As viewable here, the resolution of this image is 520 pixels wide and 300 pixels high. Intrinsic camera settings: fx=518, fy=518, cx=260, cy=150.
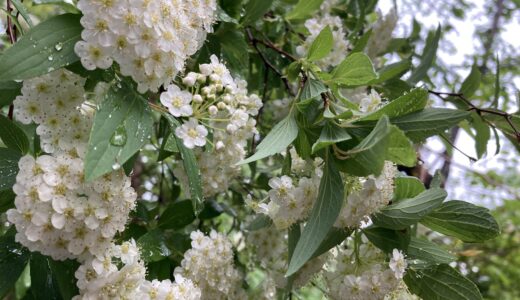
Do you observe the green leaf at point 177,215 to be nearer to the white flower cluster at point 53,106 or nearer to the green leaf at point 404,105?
the white flower cluster at point 53,106

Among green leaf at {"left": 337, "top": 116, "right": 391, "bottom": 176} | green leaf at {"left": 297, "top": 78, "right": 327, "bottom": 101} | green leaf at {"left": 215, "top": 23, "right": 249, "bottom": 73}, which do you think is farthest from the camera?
green leaf at {"left": 215, "top": 23, "right": 249, "bottom": 73}

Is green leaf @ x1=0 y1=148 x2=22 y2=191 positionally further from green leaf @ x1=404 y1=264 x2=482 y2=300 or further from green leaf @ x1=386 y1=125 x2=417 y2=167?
green leaf @ x1=404 y1=264 x2=482 y2=300

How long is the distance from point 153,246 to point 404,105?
38.0 inches

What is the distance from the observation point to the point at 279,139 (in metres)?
1.49

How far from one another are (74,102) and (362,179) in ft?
2.91

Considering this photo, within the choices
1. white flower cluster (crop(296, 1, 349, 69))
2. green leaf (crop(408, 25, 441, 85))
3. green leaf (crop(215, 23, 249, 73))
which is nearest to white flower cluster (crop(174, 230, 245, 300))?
green leaf (crop(215, 23, 249, 73))

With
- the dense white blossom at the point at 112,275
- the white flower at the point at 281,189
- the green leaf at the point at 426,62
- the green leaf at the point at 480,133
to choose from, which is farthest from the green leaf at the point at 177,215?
the green leaf at the point at 480,133

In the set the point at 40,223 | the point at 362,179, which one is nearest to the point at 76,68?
the point at 40,223

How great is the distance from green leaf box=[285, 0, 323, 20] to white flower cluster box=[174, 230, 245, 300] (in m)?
1.12

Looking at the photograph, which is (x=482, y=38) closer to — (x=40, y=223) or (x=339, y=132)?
(x=339, y=132)

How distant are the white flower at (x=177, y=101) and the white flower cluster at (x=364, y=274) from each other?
768 millimetres

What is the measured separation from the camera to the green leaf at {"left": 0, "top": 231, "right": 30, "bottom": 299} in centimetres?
147

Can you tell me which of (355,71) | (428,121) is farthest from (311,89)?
(428,121)

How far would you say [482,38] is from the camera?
204 inches
